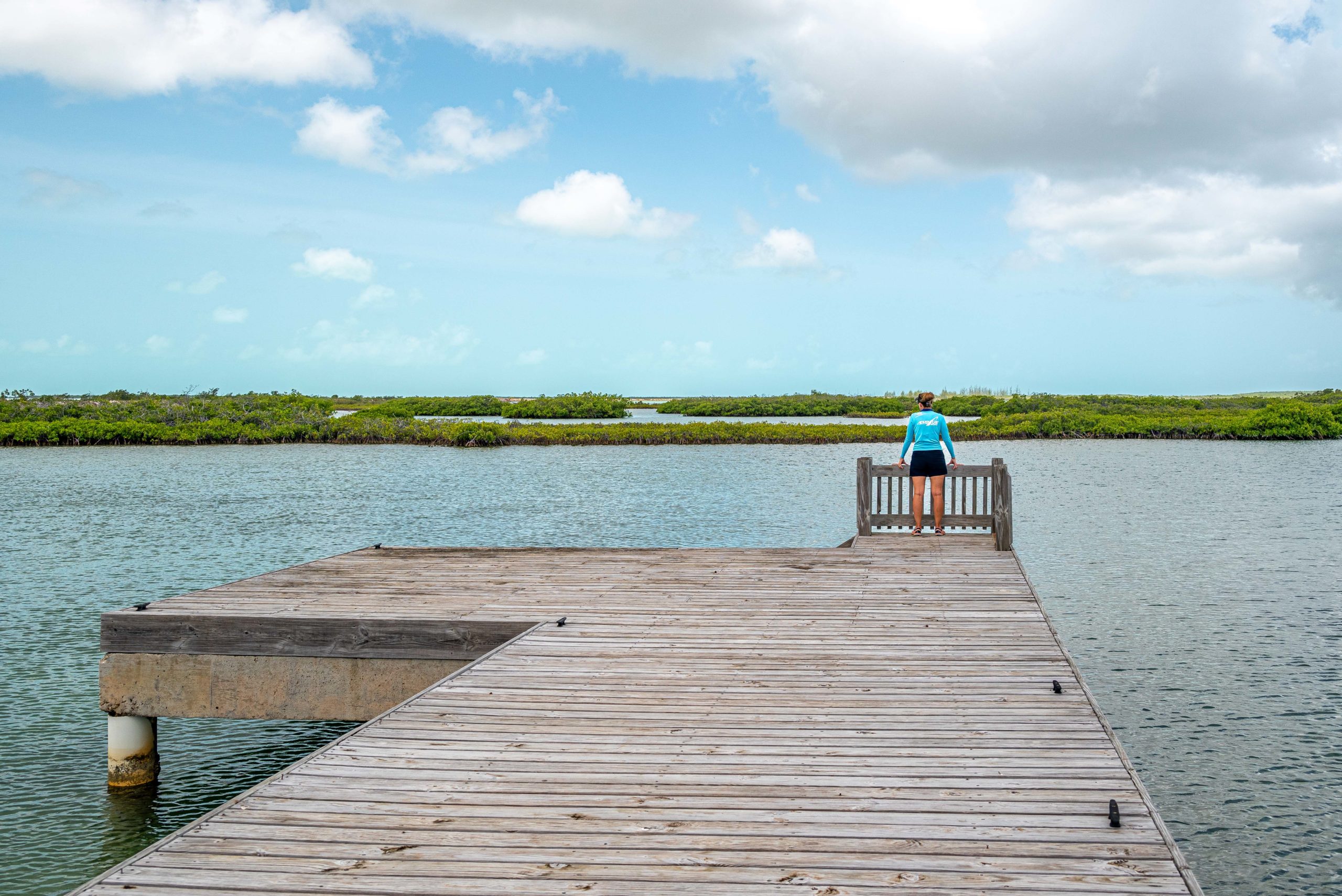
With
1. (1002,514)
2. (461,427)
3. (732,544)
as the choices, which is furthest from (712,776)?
(461,427)

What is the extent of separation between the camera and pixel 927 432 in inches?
571

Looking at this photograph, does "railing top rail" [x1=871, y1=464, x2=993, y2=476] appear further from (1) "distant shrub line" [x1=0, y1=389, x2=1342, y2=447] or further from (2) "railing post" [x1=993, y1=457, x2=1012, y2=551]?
(1) "distant shrub line" [x1=0, y1=389, x2=1342, y2=447]

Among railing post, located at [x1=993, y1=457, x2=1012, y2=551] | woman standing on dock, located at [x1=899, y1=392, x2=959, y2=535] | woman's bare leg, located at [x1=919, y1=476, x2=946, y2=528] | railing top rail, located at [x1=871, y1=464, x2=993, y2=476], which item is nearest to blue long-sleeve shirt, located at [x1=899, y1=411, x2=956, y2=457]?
woman standing on dock, located at [x1=899, y1=392, x2=959, y2=535]

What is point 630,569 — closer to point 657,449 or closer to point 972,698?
point 972,698

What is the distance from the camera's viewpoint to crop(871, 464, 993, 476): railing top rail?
14.7 meters

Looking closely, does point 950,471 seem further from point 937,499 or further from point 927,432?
point 927,432

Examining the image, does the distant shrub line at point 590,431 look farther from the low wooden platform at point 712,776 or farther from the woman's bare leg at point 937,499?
the low wooden platform at point 712,776

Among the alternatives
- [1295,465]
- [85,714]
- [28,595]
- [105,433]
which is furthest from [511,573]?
[105,433]

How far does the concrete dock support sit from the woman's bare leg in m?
10.1

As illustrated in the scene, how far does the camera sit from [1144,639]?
14336 mm

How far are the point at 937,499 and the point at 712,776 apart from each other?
10114mm

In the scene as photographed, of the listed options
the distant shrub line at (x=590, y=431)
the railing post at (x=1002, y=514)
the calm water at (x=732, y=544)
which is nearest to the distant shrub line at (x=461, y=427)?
the distant shrub line at (x=590, y=431)

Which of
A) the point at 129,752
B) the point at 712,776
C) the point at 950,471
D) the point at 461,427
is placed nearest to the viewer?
the point at 712,776

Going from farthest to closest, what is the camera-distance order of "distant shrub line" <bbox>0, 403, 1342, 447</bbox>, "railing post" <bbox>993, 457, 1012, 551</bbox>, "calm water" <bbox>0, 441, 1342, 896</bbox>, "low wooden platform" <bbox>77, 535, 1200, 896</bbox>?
"distant shrub line" <bbox>0, 403, 1342, 447</bbox> < "railing post" <bbox>993, 457, 1012, 551</bbox> < "calm water" <bbox>0, 441, 1342, 896</bbox> < "low wooden platform" <bbox>77, 535, 1200, 896</bbox>
